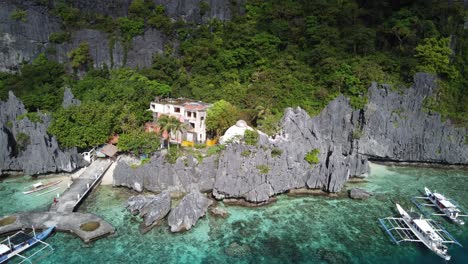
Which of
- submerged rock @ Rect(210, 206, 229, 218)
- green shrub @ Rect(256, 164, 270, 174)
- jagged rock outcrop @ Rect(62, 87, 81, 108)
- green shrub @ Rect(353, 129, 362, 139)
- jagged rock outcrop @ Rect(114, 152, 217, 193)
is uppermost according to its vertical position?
jagged rock outcrop @ Rect(62, 87, 81, 108)

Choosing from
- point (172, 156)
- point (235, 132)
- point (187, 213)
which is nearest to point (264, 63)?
point (235, 132)

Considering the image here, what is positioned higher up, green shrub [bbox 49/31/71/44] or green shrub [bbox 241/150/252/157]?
green shrub [bbox 49/31/71/44]

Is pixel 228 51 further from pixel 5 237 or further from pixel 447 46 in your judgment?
pixel 5 237

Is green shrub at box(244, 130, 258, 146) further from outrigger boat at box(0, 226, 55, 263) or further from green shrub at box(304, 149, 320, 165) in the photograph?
outrigger boat at box(0, 226, 55, 263)

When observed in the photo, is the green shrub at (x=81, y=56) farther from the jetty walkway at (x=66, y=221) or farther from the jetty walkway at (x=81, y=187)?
the jetty walkway at (x=66, y=221)

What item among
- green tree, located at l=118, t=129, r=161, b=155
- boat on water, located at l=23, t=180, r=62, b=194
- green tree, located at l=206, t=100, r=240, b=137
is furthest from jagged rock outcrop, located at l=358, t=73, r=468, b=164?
boat on water, located at l=23, t=180, r=62, b=194

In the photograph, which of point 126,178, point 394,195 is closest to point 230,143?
point 126,178

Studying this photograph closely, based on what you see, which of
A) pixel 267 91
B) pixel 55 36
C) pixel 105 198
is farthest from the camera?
pixel 55 36
